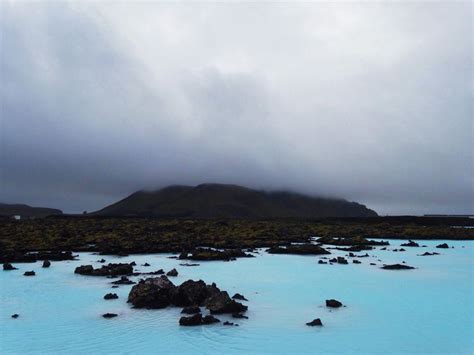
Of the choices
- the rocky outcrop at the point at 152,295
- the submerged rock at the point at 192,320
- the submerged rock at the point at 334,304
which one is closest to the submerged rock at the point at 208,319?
the submerged rock at the point at 192,320

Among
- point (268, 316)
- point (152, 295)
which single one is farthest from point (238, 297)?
point (152, 295)

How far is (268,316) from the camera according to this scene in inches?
531

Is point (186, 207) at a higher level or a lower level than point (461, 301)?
higher

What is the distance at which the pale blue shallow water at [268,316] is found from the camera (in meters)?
11.0

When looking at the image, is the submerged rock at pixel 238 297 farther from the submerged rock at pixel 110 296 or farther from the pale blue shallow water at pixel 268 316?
the submerged rock at pixel 110 296

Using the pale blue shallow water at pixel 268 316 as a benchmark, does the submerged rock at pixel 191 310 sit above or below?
above

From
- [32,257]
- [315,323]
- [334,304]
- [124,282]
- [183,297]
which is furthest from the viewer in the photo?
[32,257]

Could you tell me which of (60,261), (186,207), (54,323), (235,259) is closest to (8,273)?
(60,261)

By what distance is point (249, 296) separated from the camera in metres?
16.3

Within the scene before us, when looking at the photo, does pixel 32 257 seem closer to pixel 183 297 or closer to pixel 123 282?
pixel 123 282

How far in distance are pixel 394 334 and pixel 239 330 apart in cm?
438

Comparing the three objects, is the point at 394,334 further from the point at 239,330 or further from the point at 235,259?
the point at 235,259

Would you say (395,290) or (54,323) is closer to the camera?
(54,323)

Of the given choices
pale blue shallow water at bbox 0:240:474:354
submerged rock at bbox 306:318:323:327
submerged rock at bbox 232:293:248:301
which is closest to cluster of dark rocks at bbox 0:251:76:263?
pale blue shallow water at bbox 0:240:474:354
